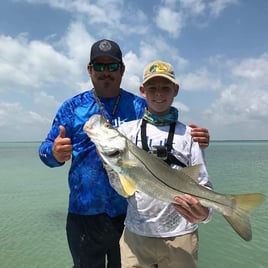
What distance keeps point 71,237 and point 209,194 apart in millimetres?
2174

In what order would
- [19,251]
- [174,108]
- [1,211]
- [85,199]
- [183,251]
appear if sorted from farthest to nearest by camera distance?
[1,211] → [19,251] → [85,199] → [174,108] → [183,251]

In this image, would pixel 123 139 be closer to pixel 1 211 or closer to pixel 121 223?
pixel 121 223

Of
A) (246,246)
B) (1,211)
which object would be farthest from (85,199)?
(1,211)

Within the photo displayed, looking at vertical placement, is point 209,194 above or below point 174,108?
below

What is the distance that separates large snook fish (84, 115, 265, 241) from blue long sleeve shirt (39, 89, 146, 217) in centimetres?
109

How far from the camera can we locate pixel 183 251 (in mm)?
3459

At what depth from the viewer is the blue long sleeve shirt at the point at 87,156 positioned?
4.16m

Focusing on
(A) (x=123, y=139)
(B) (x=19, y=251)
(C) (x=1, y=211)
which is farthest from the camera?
(C) (x=1, y=211)

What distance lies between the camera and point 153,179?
3.10m

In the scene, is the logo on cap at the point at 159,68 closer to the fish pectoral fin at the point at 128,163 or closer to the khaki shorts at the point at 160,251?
the fish pectoral fin at the point at 128,163

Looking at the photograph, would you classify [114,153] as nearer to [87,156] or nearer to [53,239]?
[87,156]

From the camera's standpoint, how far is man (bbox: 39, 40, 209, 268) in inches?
164

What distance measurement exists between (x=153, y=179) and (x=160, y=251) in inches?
36.7

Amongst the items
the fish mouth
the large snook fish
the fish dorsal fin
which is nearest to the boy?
the fish dorsal fin
